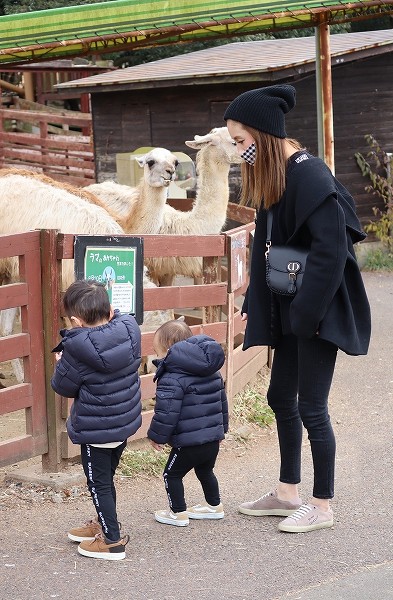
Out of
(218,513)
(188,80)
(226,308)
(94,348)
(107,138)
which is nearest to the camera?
(94,348)

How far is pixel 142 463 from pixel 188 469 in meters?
1.07

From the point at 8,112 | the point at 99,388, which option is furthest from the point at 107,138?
the point at 99,388

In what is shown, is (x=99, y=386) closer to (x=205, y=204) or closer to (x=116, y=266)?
(x=116, y=266)

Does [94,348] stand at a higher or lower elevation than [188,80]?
lower

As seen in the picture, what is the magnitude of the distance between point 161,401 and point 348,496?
52.5 inches

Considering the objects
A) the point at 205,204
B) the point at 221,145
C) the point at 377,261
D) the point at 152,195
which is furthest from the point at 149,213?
the point at 377,261

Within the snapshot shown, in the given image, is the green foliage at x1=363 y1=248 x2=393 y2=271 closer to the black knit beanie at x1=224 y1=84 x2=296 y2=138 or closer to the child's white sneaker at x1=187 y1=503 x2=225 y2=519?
the child's white sneaker at x1=187 y1=503 x2=225 y2=519

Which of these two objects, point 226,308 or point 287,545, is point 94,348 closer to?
point 287,545

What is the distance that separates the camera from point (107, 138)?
16.7 meters

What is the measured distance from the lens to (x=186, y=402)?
448 centimetres

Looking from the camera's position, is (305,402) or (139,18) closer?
(305,402)

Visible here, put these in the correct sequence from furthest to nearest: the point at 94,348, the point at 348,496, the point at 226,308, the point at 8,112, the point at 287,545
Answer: the point at 8,112
the point at 226,308
the point at 348,496
the point at 287,545
the point at 94,348

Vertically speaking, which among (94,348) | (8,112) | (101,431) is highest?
(8,112)

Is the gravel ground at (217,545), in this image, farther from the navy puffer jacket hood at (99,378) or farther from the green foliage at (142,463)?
the navy puffer jacket hood at (99,378)
